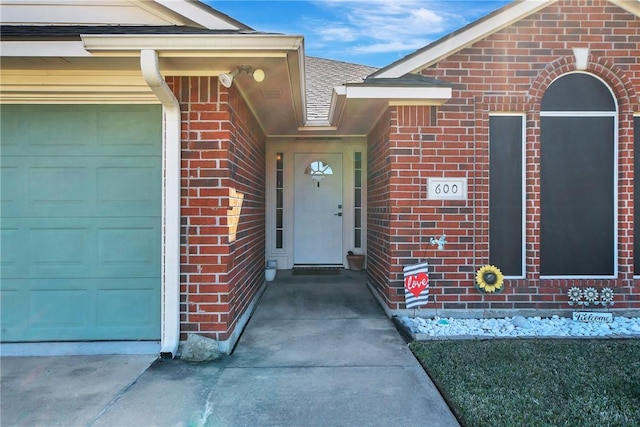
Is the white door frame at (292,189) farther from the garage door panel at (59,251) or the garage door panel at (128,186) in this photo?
the garage door panel at (59,251)

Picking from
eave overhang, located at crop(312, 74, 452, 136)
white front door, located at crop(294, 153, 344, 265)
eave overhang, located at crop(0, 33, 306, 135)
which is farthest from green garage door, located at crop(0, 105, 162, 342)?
white front door, located at crop(294, 153, 344, 265)

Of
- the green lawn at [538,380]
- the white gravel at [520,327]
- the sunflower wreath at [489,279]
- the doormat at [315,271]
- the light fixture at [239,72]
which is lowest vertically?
the green lawn at [538,380]

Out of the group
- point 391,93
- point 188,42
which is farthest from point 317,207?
point 188,42

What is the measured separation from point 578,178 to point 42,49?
565 centimetres

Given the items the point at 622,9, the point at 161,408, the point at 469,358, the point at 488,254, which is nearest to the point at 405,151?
the point at 488,254

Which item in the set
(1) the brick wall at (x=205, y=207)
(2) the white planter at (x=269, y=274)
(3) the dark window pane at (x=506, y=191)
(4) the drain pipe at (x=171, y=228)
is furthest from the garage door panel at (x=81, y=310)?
(3) the dark window pane at (x=506, y=191)

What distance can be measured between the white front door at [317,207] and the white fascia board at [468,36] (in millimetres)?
3115

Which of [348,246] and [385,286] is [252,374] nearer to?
[385,286]

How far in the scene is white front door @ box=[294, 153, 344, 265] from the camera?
23.9ft

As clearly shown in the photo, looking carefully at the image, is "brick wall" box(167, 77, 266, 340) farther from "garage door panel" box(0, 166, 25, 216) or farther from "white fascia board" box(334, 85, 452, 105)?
"garage door panel" box(0, 166, 25, 216)

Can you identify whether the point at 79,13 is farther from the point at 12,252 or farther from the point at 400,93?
the point at 400,93

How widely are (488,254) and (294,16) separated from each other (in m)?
4.40

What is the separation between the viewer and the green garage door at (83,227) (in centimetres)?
361

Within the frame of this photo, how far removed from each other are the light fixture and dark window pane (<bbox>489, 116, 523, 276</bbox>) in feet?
9.09
